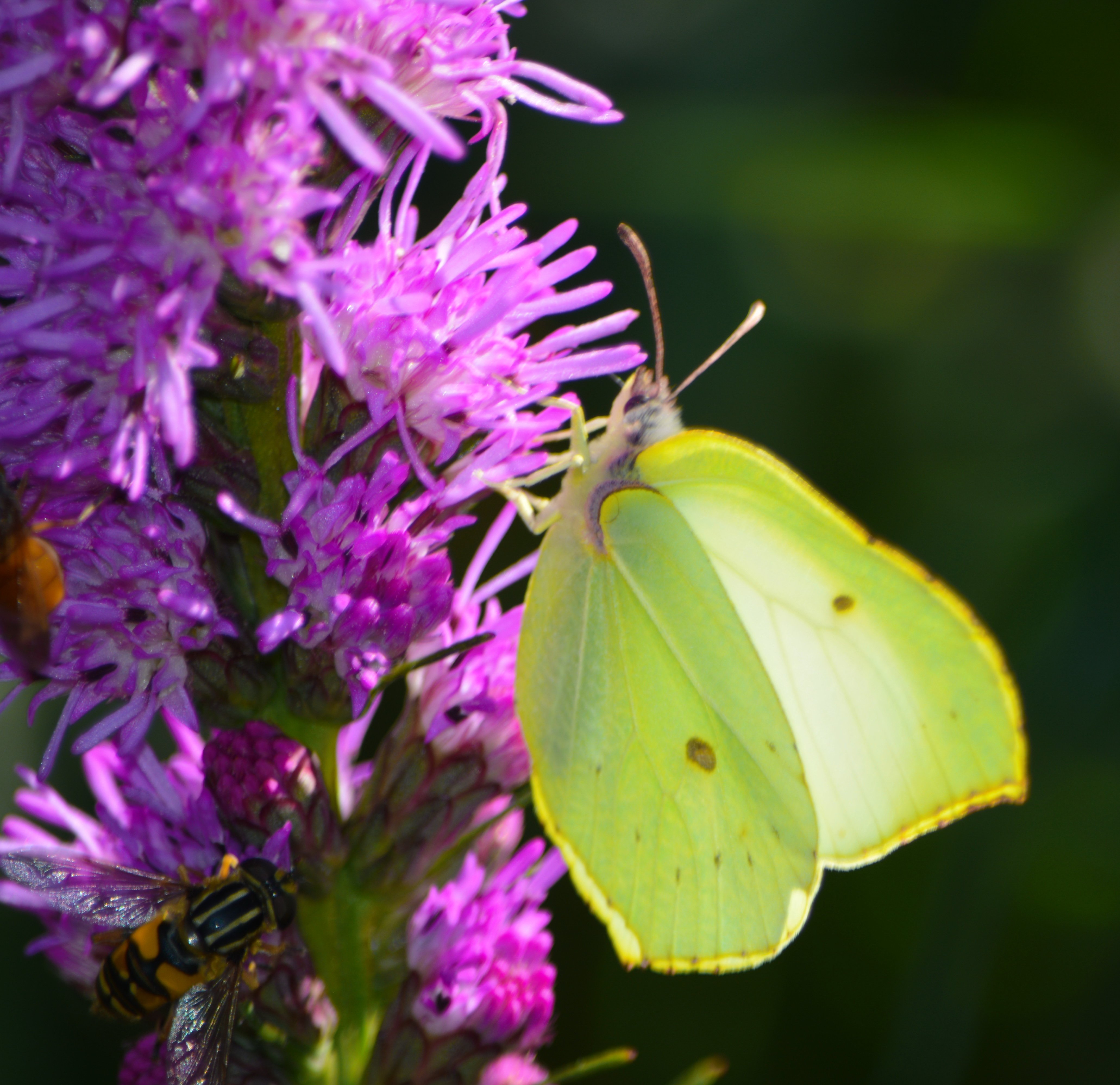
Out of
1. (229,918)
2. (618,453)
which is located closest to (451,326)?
(618,453)

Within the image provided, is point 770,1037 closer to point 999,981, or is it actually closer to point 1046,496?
point 999,981

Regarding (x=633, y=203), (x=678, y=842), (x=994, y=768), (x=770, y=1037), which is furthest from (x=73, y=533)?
(x=633, y=203)

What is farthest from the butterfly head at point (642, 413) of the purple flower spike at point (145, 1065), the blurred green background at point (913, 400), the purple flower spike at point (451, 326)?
the blurred green background at point (913, 400)

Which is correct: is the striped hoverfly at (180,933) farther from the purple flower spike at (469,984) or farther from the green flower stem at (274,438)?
the green flower stem at (274,438)

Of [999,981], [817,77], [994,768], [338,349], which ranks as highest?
[338,349]

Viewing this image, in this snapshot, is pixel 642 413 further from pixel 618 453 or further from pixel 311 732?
pixel 311 732

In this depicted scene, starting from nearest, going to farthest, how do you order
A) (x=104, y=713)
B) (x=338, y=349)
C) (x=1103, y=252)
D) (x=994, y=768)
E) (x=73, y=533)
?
(x=338, y=349), (x=73, y=533), (x=994, y=768), (x=104, y=713), (x=1103, y=252)
